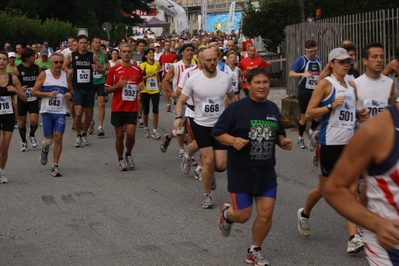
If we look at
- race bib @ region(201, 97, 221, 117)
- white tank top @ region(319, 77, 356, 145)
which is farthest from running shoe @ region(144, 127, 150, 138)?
white tank top @ region(319, 77, 356, 145)

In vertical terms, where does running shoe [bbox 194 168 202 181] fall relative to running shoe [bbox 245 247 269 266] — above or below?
above

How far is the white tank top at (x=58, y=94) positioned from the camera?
11547 millimetres

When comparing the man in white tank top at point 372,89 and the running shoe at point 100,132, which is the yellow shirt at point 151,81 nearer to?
the running shoe at point 100,132

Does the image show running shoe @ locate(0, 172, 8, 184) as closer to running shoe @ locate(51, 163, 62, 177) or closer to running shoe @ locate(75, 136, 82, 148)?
running shoe @ locate(51, 163, 62, 177)

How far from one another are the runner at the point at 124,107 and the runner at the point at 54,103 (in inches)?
28.3

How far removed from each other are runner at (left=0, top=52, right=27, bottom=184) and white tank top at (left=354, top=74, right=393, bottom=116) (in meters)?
5.39

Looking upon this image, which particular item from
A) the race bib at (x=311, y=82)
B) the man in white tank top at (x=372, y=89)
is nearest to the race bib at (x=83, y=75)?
the race bib at (x=311, y=82)

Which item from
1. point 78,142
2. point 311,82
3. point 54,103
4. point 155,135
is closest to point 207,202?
point 54,103

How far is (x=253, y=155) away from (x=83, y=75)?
30.0ft

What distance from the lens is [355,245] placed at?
21.8 feet

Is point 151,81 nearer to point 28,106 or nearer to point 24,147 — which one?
point 28,106

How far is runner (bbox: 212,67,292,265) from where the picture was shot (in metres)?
6.43

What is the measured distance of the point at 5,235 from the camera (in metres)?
7.80

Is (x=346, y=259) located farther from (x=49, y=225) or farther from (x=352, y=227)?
(x=49, y=225)
